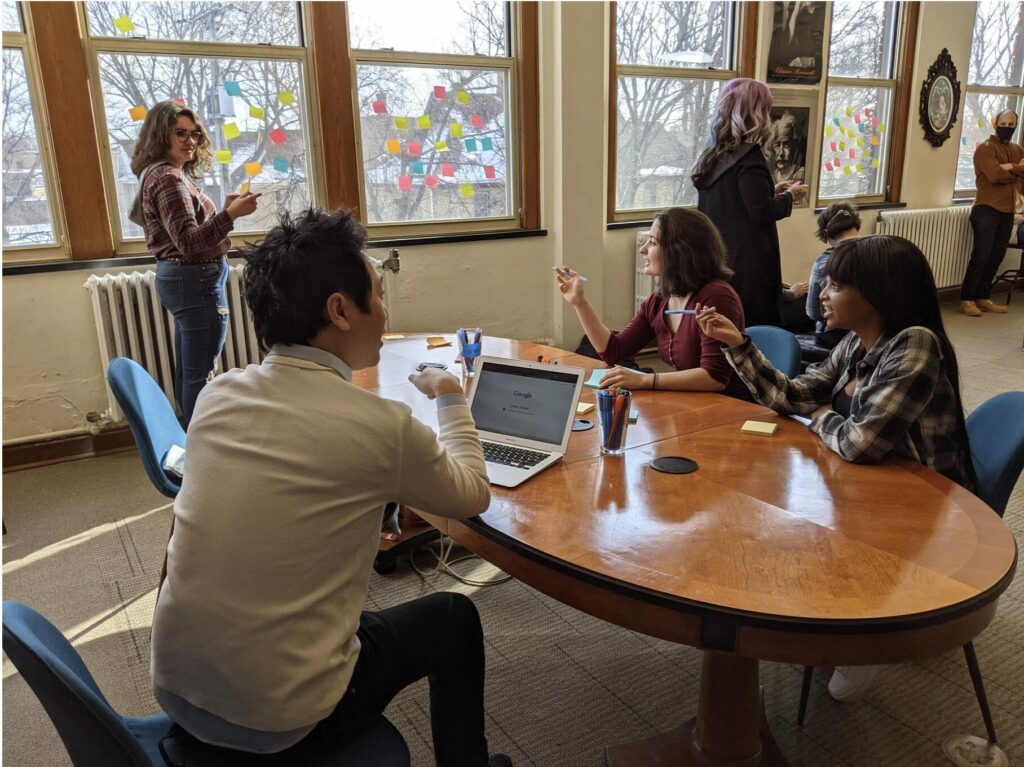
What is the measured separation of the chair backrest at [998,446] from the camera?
5.32 feet

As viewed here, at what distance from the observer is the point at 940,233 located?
6398 millimetres

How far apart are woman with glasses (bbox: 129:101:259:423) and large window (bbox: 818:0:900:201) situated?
440 cm

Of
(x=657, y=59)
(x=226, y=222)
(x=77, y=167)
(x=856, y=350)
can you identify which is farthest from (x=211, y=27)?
(x=856, y=350)

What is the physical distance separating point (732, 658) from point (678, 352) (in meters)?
1.06

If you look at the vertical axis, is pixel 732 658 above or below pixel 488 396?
below

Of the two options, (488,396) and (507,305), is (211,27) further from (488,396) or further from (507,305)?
(488,396)

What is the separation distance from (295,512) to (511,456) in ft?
2.15

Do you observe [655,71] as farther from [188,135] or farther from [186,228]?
[186,228]

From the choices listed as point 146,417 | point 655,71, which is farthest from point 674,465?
point 655,71

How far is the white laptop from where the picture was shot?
1.63m

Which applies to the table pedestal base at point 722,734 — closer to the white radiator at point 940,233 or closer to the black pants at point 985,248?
the white radiator at point 940,233

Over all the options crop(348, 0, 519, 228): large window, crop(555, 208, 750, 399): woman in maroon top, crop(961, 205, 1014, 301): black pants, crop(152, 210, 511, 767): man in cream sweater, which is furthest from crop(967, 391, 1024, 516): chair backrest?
crop(961, 205, 1014, 301): black pants

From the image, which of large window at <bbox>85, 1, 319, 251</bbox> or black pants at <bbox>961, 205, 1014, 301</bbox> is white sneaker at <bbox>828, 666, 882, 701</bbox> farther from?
black pants at <bbox>961, 205, 1014, 301</bbox>

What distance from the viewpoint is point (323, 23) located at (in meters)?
3.71
